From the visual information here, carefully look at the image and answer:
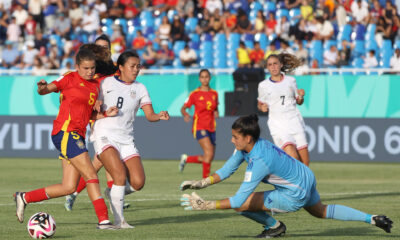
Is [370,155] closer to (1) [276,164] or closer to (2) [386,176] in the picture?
(2) [386,176]

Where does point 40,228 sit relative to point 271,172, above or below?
below

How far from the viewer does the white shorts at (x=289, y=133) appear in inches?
531

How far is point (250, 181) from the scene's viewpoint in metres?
8.42

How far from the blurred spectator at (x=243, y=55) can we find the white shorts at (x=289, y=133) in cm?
1180

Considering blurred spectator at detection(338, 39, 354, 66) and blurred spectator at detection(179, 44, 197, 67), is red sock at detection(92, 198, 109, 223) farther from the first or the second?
blurred spectator at detection(179, 44, 197, 67)

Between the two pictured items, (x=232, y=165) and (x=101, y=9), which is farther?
(x=101, y=9)

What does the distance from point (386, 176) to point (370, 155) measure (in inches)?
128

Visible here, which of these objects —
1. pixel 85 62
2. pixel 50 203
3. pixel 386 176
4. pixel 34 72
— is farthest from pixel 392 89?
pixel 85 62

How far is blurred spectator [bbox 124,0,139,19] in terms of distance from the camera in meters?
29.5

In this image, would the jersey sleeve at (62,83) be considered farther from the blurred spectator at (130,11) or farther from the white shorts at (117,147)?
the blurred spectator at (130,11)

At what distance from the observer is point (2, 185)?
1681cm

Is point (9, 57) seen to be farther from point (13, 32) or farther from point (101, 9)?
point (101, 9)

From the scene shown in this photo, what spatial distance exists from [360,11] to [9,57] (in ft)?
36.2

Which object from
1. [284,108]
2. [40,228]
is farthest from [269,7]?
[40,228]
